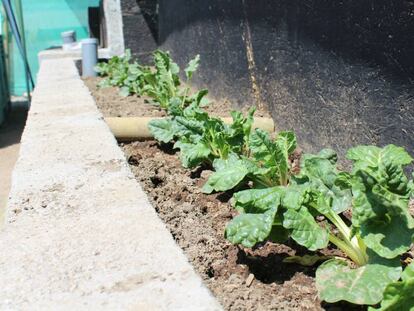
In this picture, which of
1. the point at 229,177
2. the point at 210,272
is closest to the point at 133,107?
the point at 229,177

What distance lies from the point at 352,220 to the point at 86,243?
75 centimetres

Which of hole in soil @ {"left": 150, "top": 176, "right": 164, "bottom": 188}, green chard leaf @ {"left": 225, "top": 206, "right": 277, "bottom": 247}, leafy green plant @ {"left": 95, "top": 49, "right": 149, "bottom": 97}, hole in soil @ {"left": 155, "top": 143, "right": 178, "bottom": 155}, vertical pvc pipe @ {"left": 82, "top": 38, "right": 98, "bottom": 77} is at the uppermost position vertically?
green chard leaf @ {"left": 225, "top": 206, "right": 277, "bottom": 247}

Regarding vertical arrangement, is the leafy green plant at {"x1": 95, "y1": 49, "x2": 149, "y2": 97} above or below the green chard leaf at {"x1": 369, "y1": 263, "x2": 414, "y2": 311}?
below

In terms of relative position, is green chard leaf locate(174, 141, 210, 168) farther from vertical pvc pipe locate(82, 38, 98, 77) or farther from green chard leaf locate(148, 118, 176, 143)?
vertical pvc pipe locate(82, 38, 98, 77)

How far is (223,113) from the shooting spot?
4090 millimetres

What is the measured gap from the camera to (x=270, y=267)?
1771 millimetres

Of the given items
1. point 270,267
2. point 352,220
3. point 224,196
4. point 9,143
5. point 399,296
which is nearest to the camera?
point 399,296

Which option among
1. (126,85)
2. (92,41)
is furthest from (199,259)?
(92,41)

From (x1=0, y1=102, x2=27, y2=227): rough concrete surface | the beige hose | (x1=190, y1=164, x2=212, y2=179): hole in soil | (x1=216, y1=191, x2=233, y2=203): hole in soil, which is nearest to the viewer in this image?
(x1=216, y1=191, x2=233, y2=203): hole in soil

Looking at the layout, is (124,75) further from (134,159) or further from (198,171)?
(198,171)

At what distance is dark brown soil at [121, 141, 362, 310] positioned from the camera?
1.57 metres

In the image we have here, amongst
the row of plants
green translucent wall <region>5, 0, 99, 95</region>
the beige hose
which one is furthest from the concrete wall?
green translucent wall <region>5, 0, 99, 95</region>

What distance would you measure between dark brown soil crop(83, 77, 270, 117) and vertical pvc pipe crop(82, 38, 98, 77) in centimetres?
199

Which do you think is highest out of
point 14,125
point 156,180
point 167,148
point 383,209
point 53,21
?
point 383,209
